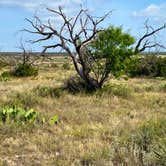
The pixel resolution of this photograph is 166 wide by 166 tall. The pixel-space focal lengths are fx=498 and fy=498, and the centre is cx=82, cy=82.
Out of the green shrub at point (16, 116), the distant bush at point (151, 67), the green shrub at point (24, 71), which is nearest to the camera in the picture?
the green shrub at point (16, 116)

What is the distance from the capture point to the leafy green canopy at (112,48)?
23875 millimetres

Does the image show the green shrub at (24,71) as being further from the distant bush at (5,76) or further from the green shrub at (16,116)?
the green shrub at (16,116)

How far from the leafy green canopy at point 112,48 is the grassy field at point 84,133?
3.43 m

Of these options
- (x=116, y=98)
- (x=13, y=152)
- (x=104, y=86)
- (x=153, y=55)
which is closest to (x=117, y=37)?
(x=104, y=86)

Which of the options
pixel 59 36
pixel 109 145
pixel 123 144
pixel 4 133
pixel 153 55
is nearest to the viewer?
pixel 123 144

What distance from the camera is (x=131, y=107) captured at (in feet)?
60.4

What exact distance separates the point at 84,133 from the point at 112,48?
12149 mm

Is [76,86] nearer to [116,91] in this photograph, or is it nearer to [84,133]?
[116,91]

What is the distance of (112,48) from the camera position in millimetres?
23891

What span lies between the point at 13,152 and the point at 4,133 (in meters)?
1.88

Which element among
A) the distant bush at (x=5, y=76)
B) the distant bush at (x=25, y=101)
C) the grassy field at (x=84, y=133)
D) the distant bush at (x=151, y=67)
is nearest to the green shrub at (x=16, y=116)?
the grassy field at (x=84, y=133)

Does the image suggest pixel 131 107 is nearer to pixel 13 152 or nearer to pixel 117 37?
pixel 117 37

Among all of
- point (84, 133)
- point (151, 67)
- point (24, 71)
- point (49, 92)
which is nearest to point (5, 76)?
point (24, 71)

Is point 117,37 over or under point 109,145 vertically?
over
